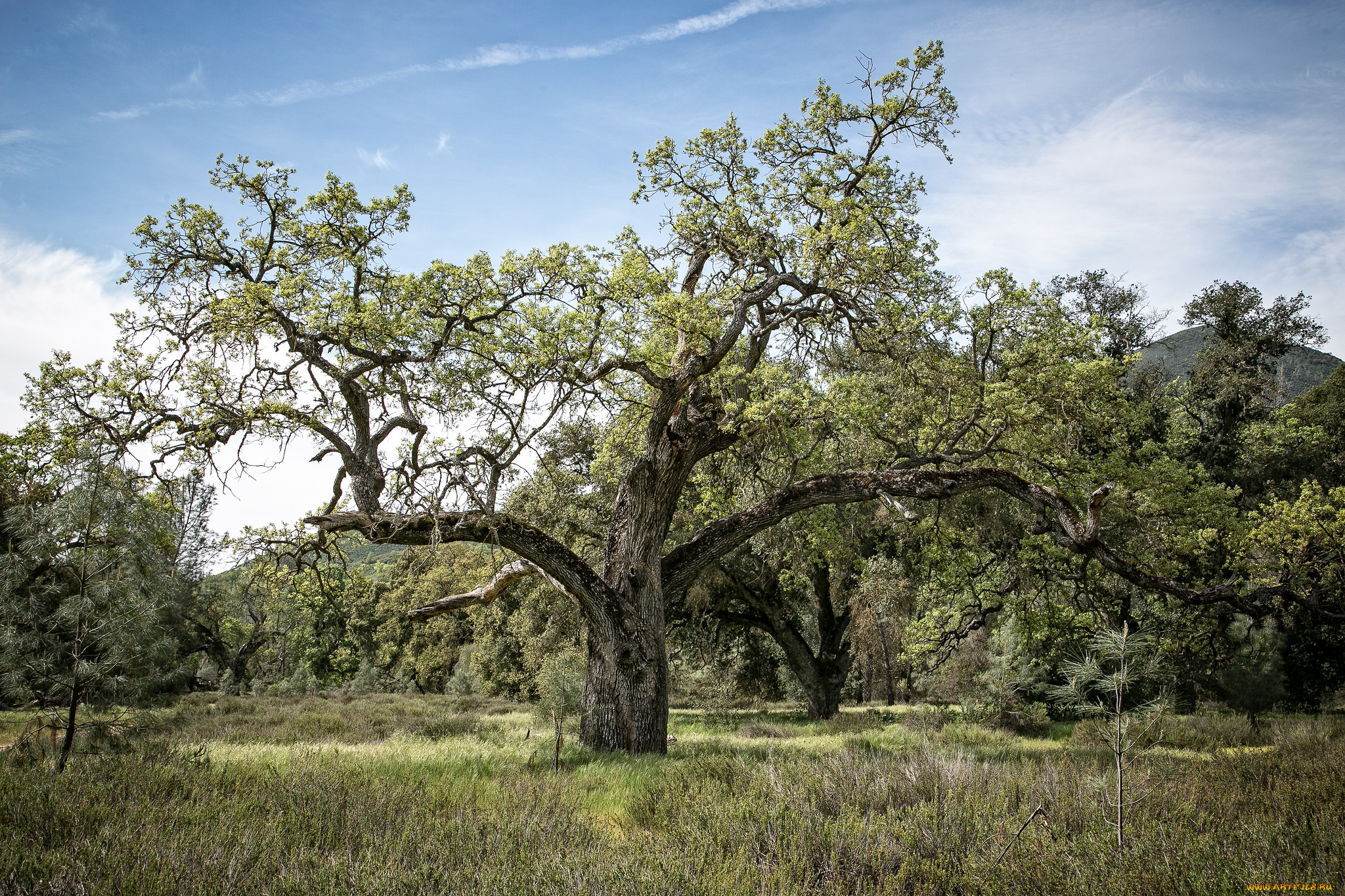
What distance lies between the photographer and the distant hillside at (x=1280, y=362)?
25.3 m

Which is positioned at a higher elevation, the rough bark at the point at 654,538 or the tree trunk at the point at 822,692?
the rough bark at the point at 654,538

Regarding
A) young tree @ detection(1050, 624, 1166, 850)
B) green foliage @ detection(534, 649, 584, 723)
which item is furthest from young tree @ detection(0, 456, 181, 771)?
young tree @ detection(1050, 624, 1166, 850)

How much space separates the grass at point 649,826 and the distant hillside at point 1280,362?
316 inches

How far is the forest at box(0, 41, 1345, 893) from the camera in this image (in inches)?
172

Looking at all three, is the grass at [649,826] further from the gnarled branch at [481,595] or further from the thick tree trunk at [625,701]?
the gnarled branch at [481,595]

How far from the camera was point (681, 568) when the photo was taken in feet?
35.6

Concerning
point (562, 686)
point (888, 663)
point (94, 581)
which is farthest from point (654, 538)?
point (888, 663)

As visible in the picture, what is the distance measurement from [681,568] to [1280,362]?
3214cm

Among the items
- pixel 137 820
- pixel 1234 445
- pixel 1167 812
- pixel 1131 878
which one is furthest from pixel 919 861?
pixel 1234 445

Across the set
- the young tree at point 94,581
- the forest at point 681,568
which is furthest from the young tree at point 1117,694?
the young tree at point 94,581

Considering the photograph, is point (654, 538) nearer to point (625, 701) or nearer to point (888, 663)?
point (625, 701)

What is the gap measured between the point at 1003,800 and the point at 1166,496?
7266 mm

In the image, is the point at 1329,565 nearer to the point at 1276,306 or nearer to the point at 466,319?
the point at 466,319

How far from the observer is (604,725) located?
381 inches
